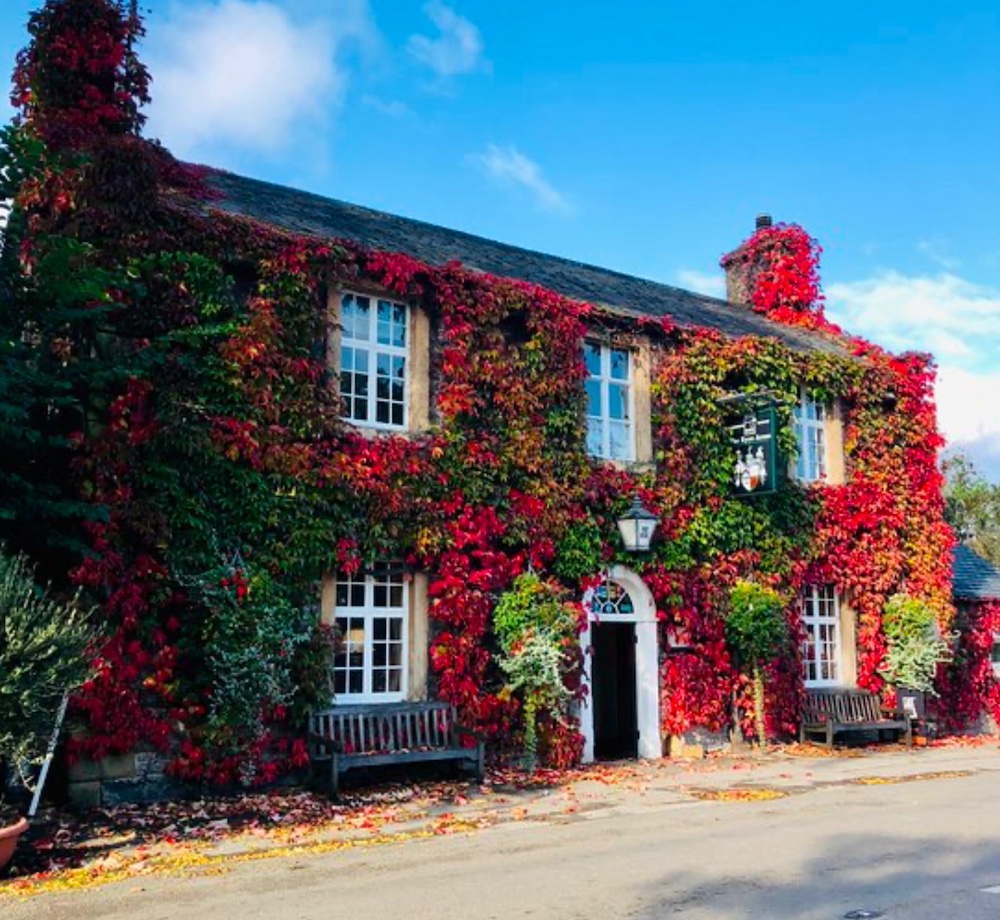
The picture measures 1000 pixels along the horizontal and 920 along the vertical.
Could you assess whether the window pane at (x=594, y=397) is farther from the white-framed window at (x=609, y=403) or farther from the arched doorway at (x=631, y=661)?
the arched doorway at (x=631, y=661)

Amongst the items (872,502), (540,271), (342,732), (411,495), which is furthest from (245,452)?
(872,502)

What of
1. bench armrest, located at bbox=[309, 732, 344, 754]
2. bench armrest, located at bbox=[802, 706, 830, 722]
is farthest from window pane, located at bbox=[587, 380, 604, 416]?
bench armrest, located at bbox=[309, 732, 344, 754]

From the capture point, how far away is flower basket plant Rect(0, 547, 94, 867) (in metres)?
7.51

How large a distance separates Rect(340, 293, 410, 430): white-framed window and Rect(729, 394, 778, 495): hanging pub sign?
19.1ft

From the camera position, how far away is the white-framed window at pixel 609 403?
607 inches

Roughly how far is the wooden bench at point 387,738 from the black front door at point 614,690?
10.6 ft

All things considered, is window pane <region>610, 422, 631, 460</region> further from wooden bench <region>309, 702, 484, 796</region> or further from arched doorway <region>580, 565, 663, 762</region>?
wooden bench <region>309, 702, 484, 796</region>

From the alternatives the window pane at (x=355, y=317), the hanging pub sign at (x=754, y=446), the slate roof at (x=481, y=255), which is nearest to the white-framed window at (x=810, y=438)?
the slate roof at (x=481, y=255)

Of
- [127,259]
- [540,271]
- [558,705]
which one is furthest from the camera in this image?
[540,271]

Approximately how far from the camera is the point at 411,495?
42.6ft

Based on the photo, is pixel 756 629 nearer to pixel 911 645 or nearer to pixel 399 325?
pixel 911 645

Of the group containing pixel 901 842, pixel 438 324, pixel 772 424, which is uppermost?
pixel 438 324

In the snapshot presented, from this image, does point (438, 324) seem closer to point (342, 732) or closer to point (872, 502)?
point (342, 732)

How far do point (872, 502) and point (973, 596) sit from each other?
3393 millimetres
